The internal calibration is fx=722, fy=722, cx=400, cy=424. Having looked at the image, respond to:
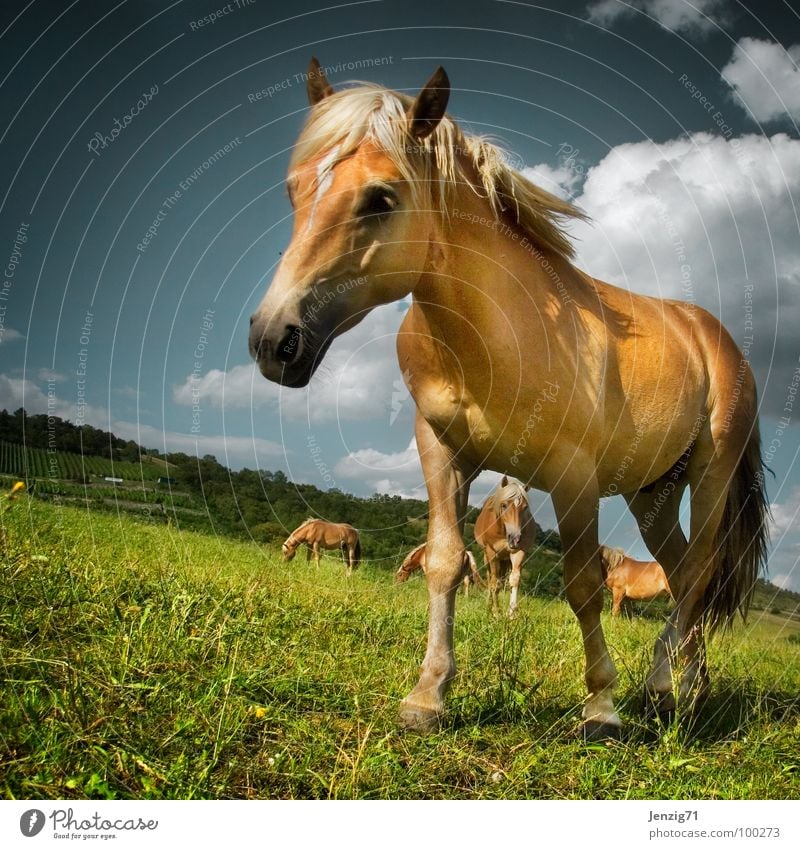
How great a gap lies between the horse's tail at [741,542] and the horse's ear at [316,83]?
3.10 m

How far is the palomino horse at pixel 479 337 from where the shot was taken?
7.85 feet

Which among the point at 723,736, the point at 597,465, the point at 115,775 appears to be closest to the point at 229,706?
the point at 115,775

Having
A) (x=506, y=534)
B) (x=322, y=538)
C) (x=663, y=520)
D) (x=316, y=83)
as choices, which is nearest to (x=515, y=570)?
(x=506, y=534)

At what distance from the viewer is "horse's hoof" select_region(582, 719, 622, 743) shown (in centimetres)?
300

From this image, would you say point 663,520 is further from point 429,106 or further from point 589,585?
point 429,106

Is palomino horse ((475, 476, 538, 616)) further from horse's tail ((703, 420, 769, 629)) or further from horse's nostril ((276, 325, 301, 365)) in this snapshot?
horse's nostril ((276, 325, 301, 365))

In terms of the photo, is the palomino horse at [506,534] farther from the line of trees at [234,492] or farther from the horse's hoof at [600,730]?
the horse's hoof at [600,730]

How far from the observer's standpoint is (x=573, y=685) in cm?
357

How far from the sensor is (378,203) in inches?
96.7

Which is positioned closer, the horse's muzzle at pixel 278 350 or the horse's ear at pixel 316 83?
the horse's muzzle at pixel 278 350

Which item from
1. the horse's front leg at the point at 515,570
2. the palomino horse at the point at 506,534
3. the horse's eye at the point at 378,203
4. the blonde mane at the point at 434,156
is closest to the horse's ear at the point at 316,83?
the blonde mane at the point at 434,156

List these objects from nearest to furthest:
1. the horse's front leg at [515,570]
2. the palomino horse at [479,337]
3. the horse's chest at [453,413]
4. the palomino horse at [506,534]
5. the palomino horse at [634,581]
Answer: the palomino horse at [479,337]
the horse's chest at [453,413]
the palomino horse at [506,534]
the horse's front leg at [515,570]
the palomino horse at [634,581]

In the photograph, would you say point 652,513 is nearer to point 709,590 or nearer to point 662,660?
point 709,590

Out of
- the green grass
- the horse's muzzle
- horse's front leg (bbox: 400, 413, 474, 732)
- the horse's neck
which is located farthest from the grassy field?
the horse's neck
